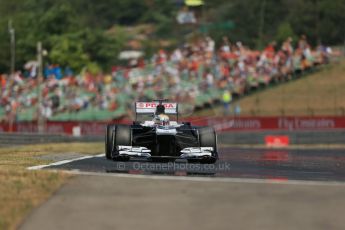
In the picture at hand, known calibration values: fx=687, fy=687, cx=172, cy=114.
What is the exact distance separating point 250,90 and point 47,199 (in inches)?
1565

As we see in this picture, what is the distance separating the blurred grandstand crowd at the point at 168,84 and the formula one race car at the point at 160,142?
27.2 meters

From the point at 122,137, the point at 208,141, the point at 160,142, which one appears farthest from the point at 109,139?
the point at 208,141

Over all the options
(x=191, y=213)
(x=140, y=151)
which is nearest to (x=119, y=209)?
(x=191, y=213)

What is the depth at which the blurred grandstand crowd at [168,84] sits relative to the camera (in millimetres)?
44469

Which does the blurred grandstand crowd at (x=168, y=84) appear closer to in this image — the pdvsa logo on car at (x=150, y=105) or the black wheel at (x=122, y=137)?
the pdvsa logo on car at (x=150, y=105)

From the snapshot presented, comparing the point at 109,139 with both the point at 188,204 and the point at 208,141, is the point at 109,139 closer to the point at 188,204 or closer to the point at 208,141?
the point at 208,141

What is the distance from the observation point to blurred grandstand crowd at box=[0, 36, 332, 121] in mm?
44469

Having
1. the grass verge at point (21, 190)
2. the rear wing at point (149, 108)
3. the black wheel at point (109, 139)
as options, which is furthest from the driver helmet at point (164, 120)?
the grass verge at point (21, 190)

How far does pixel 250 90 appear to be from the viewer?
47.5 meters

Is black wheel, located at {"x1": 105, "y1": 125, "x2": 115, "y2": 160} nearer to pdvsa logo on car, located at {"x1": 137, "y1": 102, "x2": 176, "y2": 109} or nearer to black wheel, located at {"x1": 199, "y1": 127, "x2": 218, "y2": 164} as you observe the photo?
pdvsa logo on car, located at {"x1": 137, "y1": 102, "x2": 176, "y2": 109}

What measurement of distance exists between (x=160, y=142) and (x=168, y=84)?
3162cm

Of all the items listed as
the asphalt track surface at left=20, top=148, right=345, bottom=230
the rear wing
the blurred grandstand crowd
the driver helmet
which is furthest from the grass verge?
the blurred grandstand crowd

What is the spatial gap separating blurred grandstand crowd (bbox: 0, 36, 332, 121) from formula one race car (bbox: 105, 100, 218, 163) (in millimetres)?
27199

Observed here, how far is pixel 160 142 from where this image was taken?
13.5m
